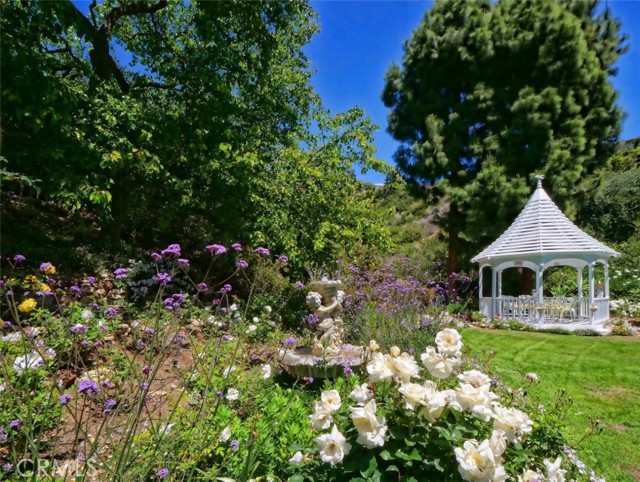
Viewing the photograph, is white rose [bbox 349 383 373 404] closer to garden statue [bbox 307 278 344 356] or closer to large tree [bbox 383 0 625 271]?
garden statue [bbox 307 278 344 356]

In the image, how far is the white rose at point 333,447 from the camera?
155 centimetres

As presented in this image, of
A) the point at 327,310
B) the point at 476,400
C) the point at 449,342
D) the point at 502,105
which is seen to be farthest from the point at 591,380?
the point at 502,105

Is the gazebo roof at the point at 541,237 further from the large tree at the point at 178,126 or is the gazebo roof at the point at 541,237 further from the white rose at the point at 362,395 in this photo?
the white rose at the point at 362,395

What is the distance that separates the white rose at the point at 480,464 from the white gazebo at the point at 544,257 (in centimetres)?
1038

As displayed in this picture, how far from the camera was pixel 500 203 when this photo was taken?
1269cm

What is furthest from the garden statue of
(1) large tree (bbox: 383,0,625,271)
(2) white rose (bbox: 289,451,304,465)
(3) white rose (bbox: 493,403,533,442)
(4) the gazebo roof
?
(1) large tree (bbox: 383,0,625,271)

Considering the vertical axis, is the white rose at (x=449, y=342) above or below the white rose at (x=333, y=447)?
above

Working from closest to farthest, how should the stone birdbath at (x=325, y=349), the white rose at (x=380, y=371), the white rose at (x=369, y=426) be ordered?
the white rose at (x=369, y=426), the white rose at (x=380, y=371), the stone birdbath at (x=325, y=349)

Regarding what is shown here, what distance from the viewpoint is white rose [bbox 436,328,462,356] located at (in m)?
1.74

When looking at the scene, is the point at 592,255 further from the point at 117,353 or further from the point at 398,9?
the point at 117,353

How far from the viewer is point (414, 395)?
5.04 feet

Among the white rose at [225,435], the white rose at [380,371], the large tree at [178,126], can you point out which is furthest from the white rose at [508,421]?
the large tree at [178,126]

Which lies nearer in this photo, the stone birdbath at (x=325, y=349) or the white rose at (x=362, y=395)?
the white rose at (x=362, y=395)

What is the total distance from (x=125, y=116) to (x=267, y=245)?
2.92 meters
